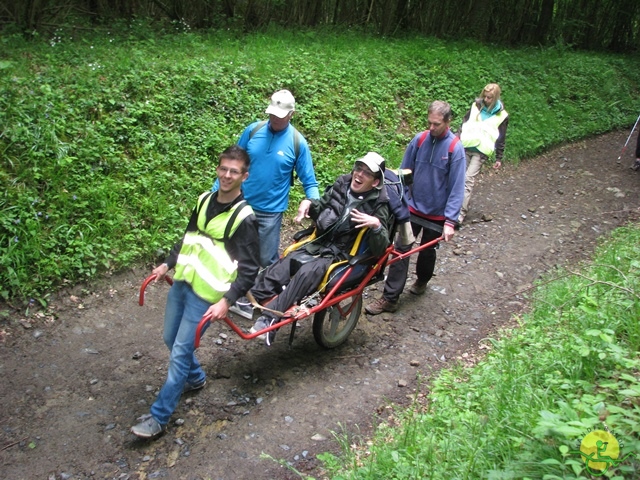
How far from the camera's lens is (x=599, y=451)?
2.36 metres

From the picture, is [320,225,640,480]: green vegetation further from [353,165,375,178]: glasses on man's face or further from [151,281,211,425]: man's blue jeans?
[353,165,375,178]: glasses on man's face

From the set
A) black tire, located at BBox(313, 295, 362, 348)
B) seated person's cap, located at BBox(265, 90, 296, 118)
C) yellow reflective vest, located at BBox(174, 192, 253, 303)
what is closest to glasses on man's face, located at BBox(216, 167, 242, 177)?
yellow reflective vest, located at BBox(174, 192, 253, 303)

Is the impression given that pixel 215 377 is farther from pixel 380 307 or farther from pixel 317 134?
pixel 317 134

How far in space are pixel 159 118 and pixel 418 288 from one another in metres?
3.96

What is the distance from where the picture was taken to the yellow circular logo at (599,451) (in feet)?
7.76

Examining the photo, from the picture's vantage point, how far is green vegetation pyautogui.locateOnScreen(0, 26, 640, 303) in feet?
18.3

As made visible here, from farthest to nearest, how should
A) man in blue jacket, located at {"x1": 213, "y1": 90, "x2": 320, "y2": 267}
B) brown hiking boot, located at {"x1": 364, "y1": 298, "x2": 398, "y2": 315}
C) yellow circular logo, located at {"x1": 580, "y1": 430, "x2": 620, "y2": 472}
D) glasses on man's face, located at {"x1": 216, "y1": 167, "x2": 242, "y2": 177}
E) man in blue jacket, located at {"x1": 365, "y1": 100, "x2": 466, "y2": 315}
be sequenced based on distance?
1. brown hiking boot, located at {"x1": 364, "y1": 298, "x2": 398, "y2": 315}
2. man in blue jacket, located at {"x1": 365, "y1": 100, "x2": 466, "y2": 315}
3. man in blue jacket, located at {"x1": 213, "y1": 90, "x2": 320, "y2": 267}
4. glasses on man's face, located at {"x1": 216, "y1": 167, "x2": 242, "y2": 177}
5. yellow circular logo, located at {"x1": 580, "y1": 430, "x2": 620, "y2": 472}

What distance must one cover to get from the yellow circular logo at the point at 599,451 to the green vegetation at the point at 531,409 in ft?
0.17

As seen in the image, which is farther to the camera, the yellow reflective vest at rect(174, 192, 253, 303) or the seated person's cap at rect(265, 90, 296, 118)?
the seated person's cap at rect(265, 90, 296, 118)

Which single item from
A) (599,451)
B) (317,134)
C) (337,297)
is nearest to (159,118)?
(317,134)

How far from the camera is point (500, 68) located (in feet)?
45.3

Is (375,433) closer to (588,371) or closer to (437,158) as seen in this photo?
(588,371)

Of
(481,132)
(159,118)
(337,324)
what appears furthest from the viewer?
(481,132)

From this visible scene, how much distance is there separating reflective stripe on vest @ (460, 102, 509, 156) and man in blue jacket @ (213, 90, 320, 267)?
3628mm
